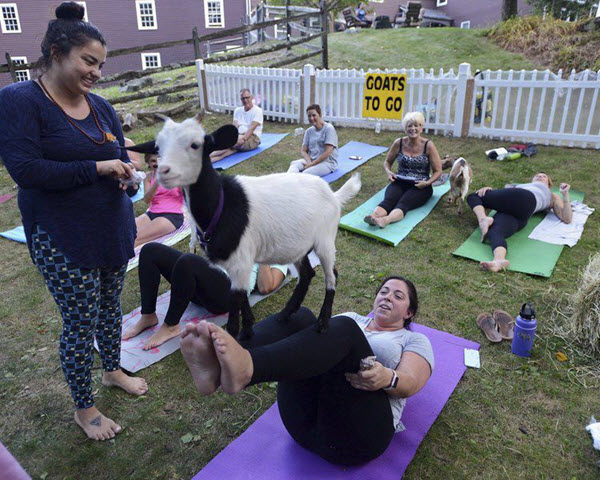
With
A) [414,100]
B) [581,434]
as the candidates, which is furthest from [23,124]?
[414,100]

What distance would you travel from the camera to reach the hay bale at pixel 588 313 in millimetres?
3141

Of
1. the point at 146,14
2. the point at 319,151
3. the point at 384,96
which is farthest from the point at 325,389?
the point at 146,14

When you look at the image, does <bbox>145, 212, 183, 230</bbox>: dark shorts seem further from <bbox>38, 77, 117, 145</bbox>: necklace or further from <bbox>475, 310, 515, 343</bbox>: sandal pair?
<bbox>475, 310, 515, 343</bbox>: sandal pair

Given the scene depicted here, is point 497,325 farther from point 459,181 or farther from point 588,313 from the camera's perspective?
point 459,181

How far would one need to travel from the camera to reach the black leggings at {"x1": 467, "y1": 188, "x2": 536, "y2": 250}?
4.84m

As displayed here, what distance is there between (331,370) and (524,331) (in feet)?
5.92

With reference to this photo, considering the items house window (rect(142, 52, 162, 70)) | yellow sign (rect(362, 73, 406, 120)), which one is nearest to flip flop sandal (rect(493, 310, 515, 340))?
yellow sign (rect(362, 73, 406, 120))

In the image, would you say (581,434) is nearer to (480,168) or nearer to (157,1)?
(480,168)

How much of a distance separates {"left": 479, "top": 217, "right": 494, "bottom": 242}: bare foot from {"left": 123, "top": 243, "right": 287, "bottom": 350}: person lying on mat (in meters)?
2.93

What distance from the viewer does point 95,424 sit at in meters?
2.69

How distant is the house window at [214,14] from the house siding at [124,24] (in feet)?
0.76

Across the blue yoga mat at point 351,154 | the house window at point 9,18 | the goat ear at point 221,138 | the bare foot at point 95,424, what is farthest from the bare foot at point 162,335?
the house window at point 9,18

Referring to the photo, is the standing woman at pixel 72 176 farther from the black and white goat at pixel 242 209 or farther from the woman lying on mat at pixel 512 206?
the woman lying on mat at pixel 512 206

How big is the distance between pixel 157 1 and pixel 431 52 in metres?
17.5
